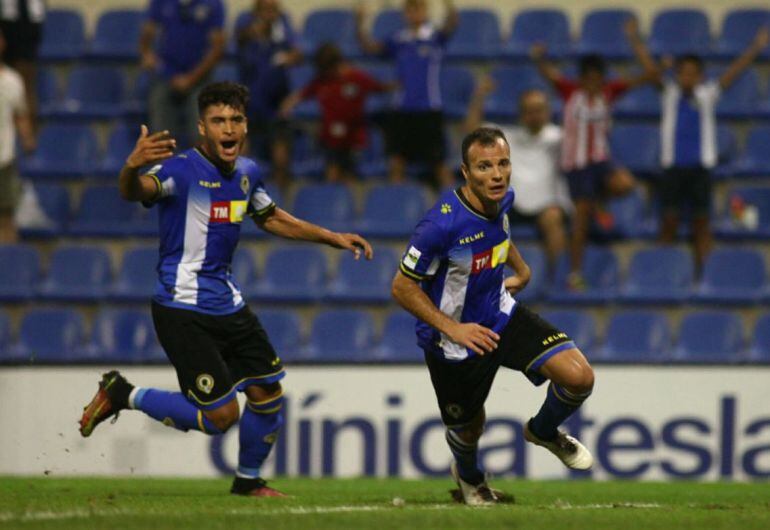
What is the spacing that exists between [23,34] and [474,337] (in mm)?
9450

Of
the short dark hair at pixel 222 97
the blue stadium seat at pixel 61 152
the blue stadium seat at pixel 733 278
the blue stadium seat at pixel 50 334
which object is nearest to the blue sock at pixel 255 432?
the short dark hair at pixel 222 97

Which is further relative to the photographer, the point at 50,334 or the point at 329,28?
the point at 329,28

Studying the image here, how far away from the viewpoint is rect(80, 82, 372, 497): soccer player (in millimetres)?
8234

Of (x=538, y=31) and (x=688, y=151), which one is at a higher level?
(x=538, y=31)

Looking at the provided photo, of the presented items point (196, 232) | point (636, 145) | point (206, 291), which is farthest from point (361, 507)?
point (636, 145)

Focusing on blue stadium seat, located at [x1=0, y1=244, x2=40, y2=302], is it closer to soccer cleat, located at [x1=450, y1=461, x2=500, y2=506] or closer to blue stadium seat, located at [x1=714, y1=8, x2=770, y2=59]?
soccer cleat, located at [x1=450, y1=461, x2=500, y2=506]

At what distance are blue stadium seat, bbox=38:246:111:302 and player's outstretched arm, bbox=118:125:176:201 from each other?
594 cm

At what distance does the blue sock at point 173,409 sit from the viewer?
832 cm

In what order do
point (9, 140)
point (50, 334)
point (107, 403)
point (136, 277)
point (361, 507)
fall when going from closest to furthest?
point (361, 507), point (107, 403), point (50, 334), point (136, 277), point (9, 140)

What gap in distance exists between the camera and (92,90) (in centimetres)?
1620

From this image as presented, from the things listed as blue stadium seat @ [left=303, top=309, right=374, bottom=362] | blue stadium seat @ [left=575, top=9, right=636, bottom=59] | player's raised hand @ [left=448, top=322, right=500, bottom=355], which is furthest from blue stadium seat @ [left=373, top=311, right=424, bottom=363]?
player's raised hand @ [left=448, top=322, right=500, bottom=355]

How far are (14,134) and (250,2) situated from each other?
3.94 metres

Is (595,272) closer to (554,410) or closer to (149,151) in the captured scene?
(554,410)

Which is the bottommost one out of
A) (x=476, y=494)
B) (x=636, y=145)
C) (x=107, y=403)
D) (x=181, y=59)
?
(x=476, y=494)
